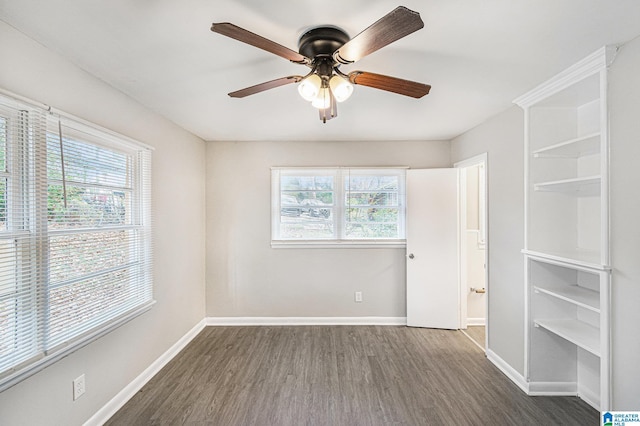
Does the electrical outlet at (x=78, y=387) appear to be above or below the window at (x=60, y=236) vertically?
below

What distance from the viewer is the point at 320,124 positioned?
2986mm

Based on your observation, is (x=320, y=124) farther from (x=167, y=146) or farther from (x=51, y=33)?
(x=51, y=33)

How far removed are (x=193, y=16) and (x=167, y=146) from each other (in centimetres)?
177

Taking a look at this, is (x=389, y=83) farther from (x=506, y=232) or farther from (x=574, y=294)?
(x=574, y=294)

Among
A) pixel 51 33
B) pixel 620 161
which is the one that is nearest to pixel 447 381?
pixel 620 161

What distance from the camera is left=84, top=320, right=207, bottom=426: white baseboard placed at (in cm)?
195

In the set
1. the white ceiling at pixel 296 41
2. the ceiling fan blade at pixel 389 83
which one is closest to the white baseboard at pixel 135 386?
the white ceiling at pixel 296 41

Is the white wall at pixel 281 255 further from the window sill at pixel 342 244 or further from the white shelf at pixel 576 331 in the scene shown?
the white shelf at pixel 576 331

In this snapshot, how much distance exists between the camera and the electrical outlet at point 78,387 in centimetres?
176

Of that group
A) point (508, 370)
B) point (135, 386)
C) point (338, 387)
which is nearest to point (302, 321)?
point (338, 387)

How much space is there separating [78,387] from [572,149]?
3.90 metres

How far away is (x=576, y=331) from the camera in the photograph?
208cm

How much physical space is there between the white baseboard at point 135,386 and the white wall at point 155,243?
50mm

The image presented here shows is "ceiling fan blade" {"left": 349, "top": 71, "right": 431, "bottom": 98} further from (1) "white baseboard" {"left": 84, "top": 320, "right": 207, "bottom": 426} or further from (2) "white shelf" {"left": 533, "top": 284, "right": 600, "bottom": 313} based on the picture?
(1) "white baseboard" {"left": 84, "top": 320, "right": 207, "bottom": 426}
